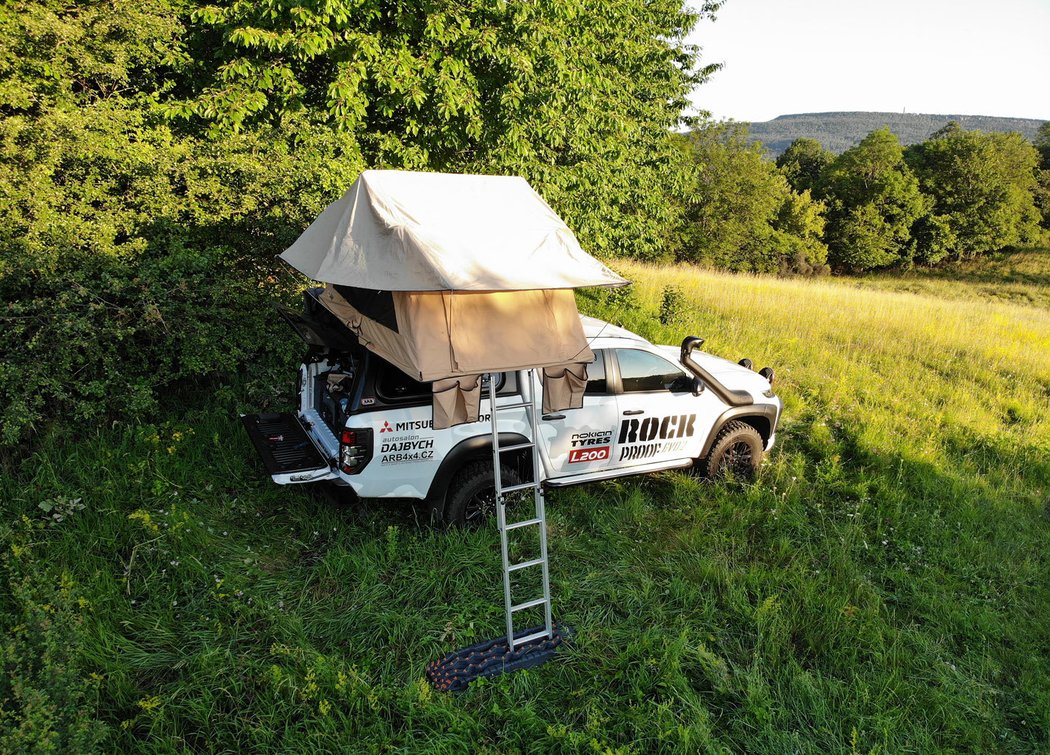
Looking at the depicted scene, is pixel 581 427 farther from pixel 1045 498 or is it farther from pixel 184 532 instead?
pixel 1045 498

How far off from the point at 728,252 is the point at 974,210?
2358 centimetres

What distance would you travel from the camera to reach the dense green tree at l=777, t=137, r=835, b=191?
52375mm

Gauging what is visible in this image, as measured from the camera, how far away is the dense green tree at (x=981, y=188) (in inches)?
1683

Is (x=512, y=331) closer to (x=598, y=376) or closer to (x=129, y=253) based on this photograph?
(x=598, y=376)

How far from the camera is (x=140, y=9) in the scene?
23.1ft

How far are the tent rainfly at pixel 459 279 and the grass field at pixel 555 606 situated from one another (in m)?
1.51

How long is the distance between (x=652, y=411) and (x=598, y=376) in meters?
0.63

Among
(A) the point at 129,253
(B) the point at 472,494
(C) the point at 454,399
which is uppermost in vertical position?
(A) the point at 129,253

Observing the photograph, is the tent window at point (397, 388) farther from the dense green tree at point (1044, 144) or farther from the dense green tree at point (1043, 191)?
the dense green tree at point (1044, 144)

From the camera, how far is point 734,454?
20.0 ft

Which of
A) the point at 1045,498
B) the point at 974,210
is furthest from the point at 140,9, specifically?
the point at 974,210

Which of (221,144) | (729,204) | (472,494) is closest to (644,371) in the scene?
(472,494)

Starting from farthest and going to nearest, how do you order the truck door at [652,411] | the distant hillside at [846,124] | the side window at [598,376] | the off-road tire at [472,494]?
the distant hillside at [846,124] → the truck door at [652,411] → the side window at [598,376] → the off-road tire at [472,494]

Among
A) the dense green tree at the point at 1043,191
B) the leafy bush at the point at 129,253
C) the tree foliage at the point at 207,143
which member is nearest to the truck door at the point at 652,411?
the leafy bush at the point at 129,253
